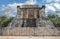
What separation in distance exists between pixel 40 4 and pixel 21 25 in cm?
103

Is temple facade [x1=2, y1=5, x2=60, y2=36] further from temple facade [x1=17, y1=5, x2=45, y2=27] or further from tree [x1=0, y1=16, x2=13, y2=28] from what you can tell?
tree [x1=0, y1=16, x2=13, y2=28]

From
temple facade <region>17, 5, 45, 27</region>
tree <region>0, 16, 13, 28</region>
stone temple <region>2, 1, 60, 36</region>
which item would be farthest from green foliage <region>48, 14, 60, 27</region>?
tree <region>0, 16, 13, 28</region>

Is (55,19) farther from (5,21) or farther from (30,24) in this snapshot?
(5,21)

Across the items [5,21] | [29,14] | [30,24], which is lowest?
[30,24]

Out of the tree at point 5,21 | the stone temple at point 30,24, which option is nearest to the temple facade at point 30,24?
the stone temple at point 30,24

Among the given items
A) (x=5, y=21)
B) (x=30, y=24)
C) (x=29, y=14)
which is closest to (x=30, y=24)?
(x=30, y=24)

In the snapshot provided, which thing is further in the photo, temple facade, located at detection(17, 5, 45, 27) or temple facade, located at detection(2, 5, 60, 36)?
temple facade, located at detection(17, 5, 45, 27)

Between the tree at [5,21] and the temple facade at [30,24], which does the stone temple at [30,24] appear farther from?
the tree at [5,21]

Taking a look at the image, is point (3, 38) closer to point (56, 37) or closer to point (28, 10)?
point (28, 10)

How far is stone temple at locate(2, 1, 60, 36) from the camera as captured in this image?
6328mm

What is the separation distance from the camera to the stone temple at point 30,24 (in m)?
6.33

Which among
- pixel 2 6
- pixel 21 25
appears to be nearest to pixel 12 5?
pixel 2 6

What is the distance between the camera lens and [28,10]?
651 cm

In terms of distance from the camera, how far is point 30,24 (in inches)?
254
